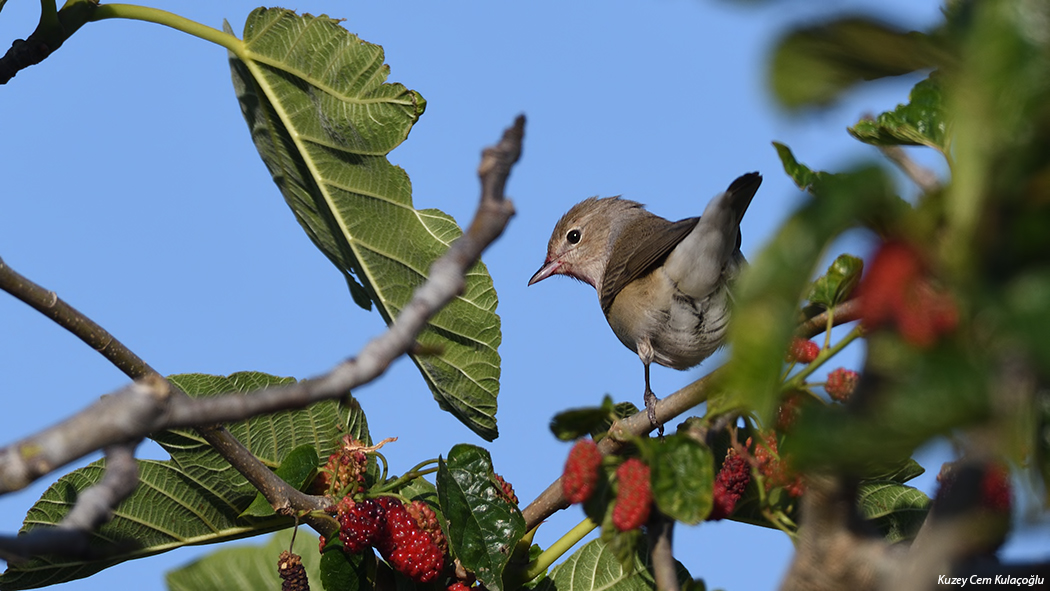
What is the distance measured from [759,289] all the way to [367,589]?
2.60 m

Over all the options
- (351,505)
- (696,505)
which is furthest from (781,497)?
(351,505)

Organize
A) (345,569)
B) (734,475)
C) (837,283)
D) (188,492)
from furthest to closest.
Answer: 1. (188,492)
2. (345,569)
3. (734,475)
4. (837,283)

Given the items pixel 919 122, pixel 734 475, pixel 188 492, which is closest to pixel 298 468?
pixel 188 492

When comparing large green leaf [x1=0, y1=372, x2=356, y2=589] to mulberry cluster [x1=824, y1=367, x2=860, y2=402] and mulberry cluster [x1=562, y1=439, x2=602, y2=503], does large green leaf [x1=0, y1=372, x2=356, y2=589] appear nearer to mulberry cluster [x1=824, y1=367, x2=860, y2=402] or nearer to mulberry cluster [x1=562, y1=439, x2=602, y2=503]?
A: mulberry cluster [x1=562, y1=439, x2=602, y2=503]

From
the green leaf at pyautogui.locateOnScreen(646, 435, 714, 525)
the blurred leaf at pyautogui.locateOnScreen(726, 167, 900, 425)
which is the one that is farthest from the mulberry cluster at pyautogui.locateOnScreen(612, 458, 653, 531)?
the blurred leaf at pyautogui.locateOnScreen(726, 167, 900, 425)

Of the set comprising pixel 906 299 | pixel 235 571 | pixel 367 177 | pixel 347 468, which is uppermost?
pixel 367 177

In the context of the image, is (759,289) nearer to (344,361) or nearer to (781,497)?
(344,361)

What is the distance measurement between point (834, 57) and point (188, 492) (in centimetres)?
297

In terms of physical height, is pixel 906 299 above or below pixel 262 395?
below

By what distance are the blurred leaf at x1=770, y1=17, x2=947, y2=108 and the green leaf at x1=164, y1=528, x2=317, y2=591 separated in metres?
2.96

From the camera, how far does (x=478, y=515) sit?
10.4ft

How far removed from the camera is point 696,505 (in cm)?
208

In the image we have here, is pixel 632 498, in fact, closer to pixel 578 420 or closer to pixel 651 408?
pixel 578 420

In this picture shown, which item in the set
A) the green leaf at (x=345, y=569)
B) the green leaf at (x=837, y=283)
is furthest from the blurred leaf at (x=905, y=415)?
the green leaf at (x=345, y=569)
